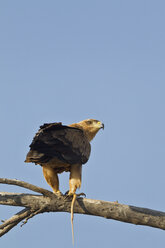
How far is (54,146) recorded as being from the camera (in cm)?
671

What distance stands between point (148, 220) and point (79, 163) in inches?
62.0

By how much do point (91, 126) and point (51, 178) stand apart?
97.8 inches

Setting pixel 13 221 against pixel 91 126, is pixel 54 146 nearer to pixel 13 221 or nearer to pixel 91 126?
pixel 13 221

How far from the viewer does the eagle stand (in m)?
6.66

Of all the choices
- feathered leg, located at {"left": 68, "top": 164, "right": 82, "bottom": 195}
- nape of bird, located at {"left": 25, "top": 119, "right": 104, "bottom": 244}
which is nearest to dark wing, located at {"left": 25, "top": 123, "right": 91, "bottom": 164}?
nape of bird, located at {"left": 25, "top": 119, "right": 104, "bottom": 244}

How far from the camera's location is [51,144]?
21.8 ft

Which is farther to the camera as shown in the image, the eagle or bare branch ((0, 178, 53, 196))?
the eagle

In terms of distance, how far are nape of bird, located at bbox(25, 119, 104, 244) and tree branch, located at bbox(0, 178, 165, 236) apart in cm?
24

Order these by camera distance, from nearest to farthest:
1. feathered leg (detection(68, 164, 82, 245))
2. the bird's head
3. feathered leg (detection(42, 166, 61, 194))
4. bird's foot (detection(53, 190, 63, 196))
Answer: bird's foot (detection(53, 190, 63, 196)) → feathered leg (detection(68, 164, 82, 245)) → feathered leg (detection(42, 166, 61, 194)) → the bird's head

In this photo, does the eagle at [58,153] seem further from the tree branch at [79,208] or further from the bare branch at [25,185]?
the bare branch at [25,185]

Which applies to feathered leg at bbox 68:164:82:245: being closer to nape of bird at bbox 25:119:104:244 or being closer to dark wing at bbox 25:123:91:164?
nape of bird at bbox 25:119:104:244

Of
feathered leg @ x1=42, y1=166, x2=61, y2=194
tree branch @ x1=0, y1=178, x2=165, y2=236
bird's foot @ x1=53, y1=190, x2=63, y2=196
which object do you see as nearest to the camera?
tree branch @ x1=0, y1=178, x2=165, y2=236

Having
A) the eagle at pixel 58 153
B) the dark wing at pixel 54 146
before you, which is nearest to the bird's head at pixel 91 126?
the eagle at pixel 58 153

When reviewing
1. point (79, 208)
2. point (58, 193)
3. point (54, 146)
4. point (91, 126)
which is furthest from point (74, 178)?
point (91, 126)
